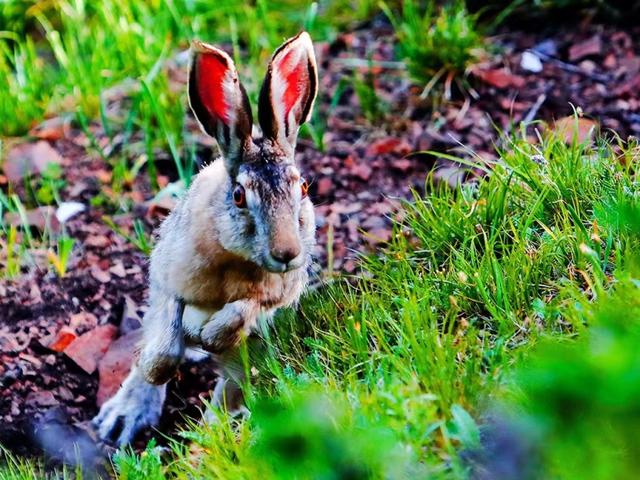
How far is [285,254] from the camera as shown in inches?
148

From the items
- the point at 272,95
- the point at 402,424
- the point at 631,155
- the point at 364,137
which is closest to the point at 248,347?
the point at 272,95

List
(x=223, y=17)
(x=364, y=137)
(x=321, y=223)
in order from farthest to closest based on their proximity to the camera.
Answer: (x=223, y=17) < (x=364, y=137) < (x=321, y=223)

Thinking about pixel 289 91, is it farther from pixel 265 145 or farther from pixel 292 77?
pixel 265 145

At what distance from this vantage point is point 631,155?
4273 mm

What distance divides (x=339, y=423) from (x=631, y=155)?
6.46 feet

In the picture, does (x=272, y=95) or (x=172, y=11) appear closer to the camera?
(x=272, y=95)

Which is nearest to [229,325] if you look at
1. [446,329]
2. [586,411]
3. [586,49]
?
[446,329]

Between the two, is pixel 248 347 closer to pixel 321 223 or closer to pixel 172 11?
pixel 321 223

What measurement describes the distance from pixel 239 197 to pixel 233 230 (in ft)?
0.45

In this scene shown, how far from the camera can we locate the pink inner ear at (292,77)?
13.7ft

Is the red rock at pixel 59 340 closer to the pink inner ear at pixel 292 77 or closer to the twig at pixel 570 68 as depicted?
the pink inner ear at pixel 292 77

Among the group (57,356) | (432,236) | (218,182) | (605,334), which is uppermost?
(605,334)

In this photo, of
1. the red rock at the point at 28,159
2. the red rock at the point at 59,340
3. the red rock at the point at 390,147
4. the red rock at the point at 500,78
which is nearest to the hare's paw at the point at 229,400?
the red rock at the point at 59,340

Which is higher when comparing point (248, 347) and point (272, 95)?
point (272, 95)
